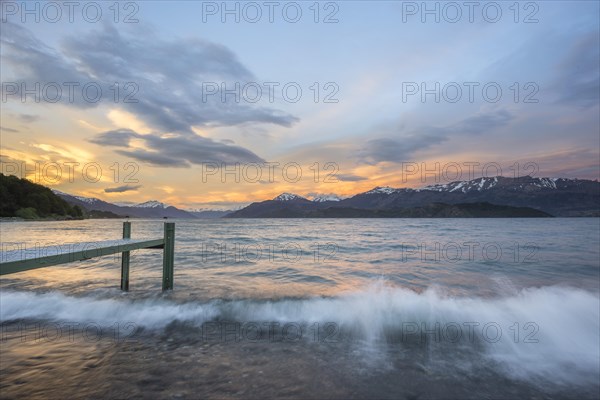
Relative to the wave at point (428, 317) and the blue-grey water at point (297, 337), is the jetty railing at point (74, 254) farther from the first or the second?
A: the wave at point (428, 317)

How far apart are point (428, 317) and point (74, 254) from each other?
924cm

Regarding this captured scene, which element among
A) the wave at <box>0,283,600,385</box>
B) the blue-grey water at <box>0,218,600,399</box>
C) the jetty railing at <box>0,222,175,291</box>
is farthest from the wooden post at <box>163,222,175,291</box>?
the wave at <box>0,283,600,385</box>

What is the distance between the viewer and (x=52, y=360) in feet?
18.9

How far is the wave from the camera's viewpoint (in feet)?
22.5

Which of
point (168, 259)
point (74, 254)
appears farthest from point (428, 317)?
point (168, 259)

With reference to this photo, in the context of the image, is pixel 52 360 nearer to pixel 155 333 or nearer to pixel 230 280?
pixel 155 333

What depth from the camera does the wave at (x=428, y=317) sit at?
22.5 feet

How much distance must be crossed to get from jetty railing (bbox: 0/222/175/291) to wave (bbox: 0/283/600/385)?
1823 millimetres

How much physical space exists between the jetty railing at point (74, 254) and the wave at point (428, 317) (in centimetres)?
182

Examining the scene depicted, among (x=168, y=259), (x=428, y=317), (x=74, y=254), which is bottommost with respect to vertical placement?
(x=428, y=317)

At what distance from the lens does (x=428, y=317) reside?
30.0ft

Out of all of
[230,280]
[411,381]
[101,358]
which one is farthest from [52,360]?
[230,280]

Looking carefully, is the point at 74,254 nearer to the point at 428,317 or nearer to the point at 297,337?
the point at 297,337

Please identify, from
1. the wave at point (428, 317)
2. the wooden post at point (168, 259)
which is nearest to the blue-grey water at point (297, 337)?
the wave at point (428, 317)
